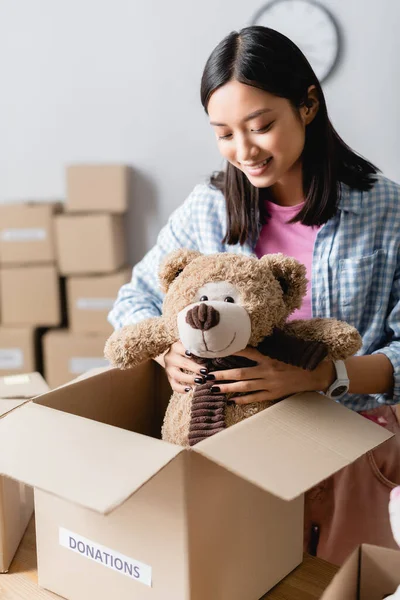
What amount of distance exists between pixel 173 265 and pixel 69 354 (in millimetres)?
1536

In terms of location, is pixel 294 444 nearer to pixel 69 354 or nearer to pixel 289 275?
pixel 289 275

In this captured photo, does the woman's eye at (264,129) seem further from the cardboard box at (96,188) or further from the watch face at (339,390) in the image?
the cardboard box at (96,188)

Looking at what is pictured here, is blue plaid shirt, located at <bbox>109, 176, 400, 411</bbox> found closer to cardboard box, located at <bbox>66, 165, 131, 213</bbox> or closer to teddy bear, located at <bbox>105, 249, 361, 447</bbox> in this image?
teddy bear, located at <bbox>105, 249, 361, 447</bbox>

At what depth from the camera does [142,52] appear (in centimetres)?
231

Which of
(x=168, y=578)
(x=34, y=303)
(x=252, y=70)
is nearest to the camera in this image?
(x=168, y=578)

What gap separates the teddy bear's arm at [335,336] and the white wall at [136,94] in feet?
5.21

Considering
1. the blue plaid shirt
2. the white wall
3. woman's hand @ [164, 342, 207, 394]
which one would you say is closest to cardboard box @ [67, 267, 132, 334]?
the white wall

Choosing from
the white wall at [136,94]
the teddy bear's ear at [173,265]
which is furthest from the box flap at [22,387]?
the white wall at [136,94]

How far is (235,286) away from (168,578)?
32 centimetres

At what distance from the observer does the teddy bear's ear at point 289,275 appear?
2.53ft

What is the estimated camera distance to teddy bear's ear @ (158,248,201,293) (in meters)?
0.78

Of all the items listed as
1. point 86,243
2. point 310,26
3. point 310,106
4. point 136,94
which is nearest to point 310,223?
point 310,106

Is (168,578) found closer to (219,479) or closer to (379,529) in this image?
(219,479)

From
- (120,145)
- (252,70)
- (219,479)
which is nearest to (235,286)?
(219,479)
